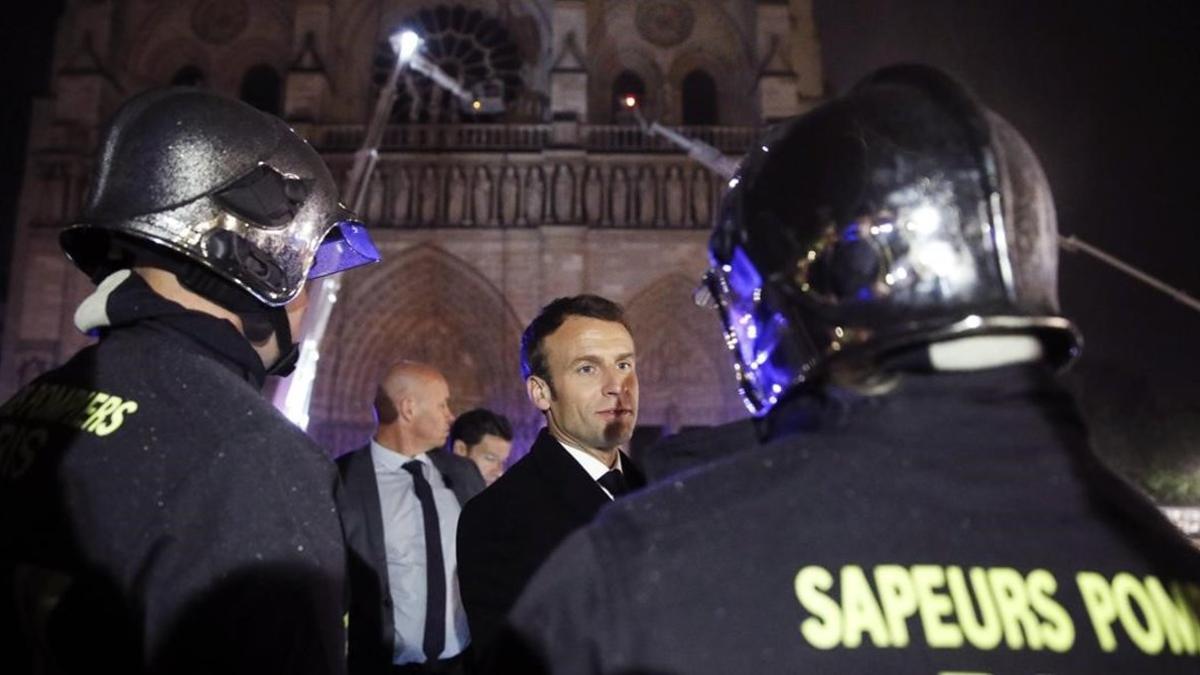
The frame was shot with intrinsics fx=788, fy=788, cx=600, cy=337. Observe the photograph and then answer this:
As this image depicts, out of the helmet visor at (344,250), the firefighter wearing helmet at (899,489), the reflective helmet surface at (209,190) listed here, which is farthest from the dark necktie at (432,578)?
the firefighter wearing helmet at (899,489)

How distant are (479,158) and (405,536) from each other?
39.9ft

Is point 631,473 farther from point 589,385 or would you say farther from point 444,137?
point 444,137

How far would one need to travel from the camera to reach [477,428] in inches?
209

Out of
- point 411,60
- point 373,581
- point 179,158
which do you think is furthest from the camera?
point 411,60

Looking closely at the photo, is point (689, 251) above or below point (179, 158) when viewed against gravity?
above

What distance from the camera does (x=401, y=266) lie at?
14.4 metres

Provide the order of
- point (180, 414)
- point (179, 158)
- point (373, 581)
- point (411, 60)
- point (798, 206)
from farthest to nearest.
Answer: point (411, 60), point (373, 581), point (179, 158), point (180, 414), point (798, 206)

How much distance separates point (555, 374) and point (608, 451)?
29 cm

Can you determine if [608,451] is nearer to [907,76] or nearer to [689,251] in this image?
[907,76]

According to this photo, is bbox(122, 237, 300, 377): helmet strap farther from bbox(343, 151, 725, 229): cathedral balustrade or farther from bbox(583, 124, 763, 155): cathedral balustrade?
bbox(583, 124, 763, 155): cathedral balustrade

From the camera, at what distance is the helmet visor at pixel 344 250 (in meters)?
1.99

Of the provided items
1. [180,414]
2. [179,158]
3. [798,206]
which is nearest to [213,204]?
[179,158]

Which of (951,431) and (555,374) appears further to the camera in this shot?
(555,374)

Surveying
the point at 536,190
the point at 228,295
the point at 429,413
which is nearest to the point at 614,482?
the point at 228,295
